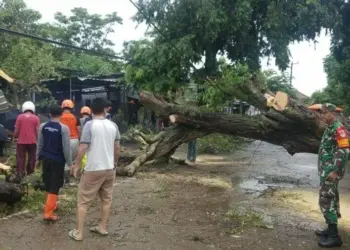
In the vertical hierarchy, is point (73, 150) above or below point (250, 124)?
below

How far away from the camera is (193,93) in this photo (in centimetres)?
1680

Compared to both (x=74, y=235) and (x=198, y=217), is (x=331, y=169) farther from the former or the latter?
(x=74, y=235)

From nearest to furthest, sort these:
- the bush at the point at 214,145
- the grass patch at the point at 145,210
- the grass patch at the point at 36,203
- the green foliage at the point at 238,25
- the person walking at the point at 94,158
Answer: the person walking at the point at 94,158, the grass patch at the point at 36,203, the grass patch at the point at 145,210, the bush at the point at 214,145, the green foliage at the point at 238,25

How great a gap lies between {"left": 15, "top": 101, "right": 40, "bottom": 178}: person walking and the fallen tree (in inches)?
80.0

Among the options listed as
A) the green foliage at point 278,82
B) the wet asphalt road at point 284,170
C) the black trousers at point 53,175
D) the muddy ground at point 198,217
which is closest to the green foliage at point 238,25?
the wet asphalt road at point 284,170

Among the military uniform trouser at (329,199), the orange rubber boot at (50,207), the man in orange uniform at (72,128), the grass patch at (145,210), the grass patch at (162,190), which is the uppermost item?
the man in orange uniform at (72,128)

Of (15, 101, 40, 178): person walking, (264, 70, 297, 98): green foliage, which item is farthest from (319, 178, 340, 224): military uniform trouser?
(264, 70, 297, 98): green foliage

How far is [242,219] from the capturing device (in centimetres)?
601

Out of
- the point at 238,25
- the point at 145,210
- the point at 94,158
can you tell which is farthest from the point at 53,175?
the point at 238,25

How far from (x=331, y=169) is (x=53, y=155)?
3.61 metres

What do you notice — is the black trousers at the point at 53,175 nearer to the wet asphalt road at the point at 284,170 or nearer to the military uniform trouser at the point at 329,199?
the military uniform trouser at the point at 329,199

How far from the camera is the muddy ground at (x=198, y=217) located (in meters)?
4.95

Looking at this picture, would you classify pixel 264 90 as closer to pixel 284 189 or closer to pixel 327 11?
pixel 284 189

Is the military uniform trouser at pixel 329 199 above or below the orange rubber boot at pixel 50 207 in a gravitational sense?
above
